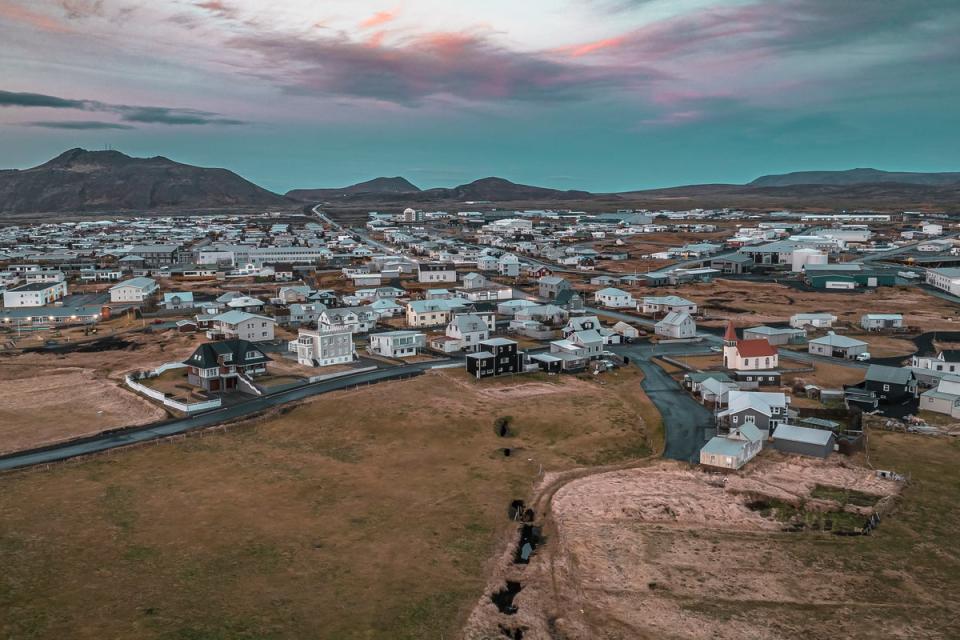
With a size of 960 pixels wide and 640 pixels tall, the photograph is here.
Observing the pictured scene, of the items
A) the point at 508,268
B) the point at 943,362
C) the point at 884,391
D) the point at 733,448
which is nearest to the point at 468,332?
the point at 733,448

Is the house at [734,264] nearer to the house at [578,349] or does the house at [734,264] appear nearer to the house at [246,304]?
the house at [578,349]

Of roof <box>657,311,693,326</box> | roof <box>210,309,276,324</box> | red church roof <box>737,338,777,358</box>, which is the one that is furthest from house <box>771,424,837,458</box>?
roof <box>210,309,276,324</box>

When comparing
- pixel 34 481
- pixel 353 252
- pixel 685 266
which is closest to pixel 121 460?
pixel 34 481

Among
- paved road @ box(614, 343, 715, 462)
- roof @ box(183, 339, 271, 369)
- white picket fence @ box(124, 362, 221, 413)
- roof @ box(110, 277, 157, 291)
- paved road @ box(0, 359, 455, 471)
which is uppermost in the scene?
roof @ box(110, 277, 157, 291)

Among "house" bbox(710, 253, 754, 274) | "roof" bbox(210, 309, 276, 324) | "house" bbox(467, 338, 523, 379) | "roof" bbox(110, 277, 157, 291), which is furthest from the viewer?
"house" bbox(710, 253, 754, 274)

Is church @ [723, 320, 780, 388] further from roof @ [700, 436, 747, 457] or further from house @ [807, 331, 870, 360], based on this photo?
roof @ [700, 436, 747, 457]

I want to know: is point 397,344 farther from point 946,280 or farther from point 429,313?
point 946,280

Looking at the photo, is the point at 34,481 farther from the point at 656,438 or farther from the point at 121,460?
the point at 656,438
